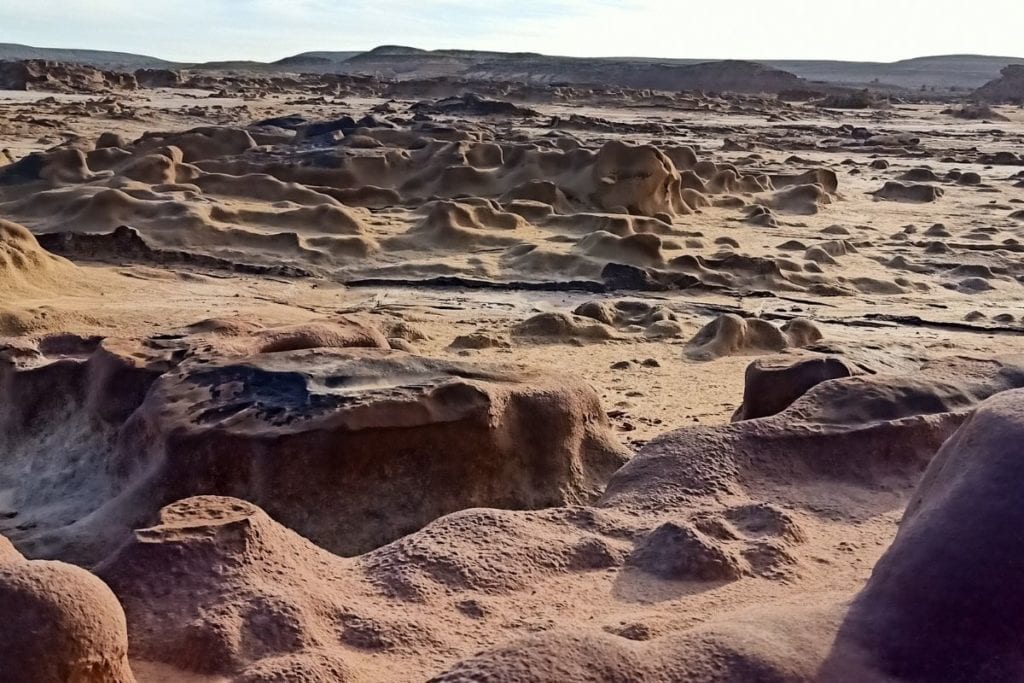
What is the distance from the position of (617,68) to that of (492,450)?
→ 4191 cm

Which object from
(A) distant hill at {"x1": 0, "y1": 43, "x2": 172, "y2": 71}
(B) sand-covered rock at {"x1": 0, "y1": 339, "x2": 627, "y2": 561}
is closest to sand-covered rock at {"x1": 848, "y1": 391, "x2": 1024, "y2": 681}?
(B) sand-covered rock at {"x1": 0, "y1": 339, "x2": 627, "y2": 561}

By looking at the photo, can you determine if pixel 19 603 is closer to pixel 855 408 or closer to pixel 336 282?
pixel 855 408

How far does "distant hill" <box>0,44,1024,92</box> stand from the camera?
3906 cm

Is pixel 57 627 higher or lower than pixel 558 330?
higher

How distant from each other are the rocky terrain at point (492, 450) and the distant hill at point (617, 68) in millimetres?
31085

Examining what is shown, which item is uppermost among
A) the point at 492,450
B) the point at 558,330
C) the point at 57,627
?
the point at 57,627

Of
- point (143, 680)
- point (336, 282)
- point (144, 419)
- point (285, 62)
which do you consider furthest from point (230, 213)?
point (285, 62)

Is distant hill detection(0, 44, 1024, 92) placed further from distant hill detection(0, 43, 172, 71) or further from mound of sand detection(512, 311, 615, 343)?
mound of sand detection(512, 311, 615, 343)

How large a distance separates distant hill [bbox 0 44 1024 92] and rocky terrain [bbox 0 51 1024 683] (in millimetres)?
31085

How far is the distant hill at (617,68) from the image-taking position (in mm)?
39062

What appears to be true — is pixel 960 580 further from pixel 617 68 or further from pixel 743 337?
pixel 617 68

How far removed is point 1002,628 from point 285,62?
66645mm

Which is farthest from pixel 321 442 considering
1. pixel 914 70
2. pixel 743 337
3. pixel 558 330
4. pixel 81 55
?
pixel 81 55

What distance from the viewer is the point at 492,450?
264 centimetres
